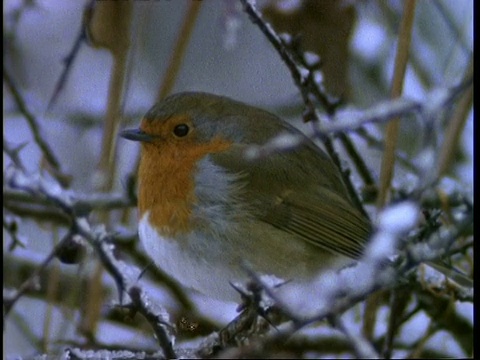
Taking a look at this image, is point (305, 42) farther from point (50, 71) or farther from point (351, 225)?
point (50, 71)

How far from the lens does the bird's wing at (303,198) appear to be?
2.55m

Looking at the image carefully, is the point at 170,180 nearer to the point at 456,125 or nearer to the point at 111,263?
the point at 456,125

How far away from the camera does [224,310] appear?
3334 millimetres

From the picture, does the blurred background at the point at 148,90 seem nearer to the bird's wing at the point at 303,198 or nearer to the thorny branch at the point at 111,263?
the bird's wing at the point at 303,198

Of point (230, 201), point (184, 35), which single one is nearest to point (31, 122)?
point (184, 35)

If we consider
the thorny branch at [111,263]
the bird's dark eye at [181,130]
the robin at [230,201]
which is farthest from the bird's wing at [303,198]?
the thorny branch at [111,263]

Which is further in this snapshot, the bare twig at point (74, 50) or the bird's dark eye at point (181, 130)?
the bird's dark eye at point (181, 130)

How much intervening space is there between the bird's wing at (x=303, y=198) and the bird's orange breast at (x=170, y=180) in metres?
0.08

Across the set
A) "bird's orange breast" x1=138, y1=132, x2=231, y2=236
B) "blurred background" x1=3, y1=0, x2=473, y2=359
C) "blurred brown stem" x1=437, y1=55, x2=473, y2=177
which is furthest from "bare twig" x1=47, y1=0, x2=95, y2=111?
"blurred brown stem" x1=437, y1=55, x2=473, y2=177

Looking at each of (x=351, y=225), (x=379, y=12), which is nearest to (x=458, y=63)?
(x=379, y=12)

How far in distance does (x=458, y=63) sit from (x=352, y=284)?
6.84 ft

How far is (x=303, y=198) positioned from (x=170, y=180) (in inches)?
16.7

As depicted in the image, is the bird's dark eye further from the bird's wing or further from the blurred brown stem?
the blurred brown stem

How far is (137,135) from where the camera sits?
104 inches
